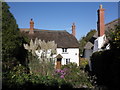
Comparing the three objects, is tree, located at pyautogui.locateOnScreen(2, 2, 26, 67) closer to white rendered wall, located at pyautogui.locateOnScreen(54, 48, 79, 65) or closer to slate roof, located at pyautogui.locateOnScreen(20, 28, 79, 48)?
white rendered wall, located at pyautogui.locateOnScreen(54, 48, 79, 65)

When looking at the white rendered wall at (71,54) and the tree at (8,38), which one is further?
the white rendered wall at (71,54)

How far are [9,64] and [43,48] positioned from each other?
573 centimetres

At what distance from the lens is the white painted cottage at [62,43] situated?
2900 centimetres

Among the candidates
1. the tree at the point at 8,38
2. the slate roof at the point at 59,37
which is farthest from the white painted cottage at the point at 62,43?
the tree at the point at 8,38

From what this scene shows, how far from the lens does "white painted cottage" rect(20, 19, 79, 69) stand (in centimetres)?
2900

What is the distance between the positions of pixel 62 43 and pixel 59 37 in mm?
2426

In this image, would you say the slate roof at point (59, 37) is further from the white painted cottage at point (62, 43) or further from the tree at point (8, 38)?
the tree at point (8, 38)

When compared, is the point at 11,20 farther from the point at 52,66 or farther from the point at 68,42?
the point at 68,42

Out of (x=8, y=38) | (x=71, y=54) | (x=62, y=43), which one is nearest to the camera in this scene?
(x=8, y=38)

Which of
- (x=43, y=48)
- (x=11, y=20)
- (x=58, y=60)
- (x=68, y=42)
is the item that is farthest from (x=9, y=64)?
(x=68, y=42)

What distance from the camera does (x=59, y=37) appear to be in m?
32.3

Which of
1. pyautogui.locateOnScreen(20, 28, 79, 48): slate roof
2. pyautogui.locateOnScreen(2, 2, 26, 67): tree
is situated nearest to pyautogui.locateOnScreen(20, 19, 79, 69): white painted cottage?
pyautogui.locateOnScreen(20, 28, 79, 48): slate roof

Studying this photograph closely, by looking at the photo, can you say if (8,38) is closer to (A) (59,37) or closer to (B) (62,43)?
(B) (62,43)

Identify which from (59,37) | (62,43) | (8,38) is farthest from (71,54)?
(8,38)
